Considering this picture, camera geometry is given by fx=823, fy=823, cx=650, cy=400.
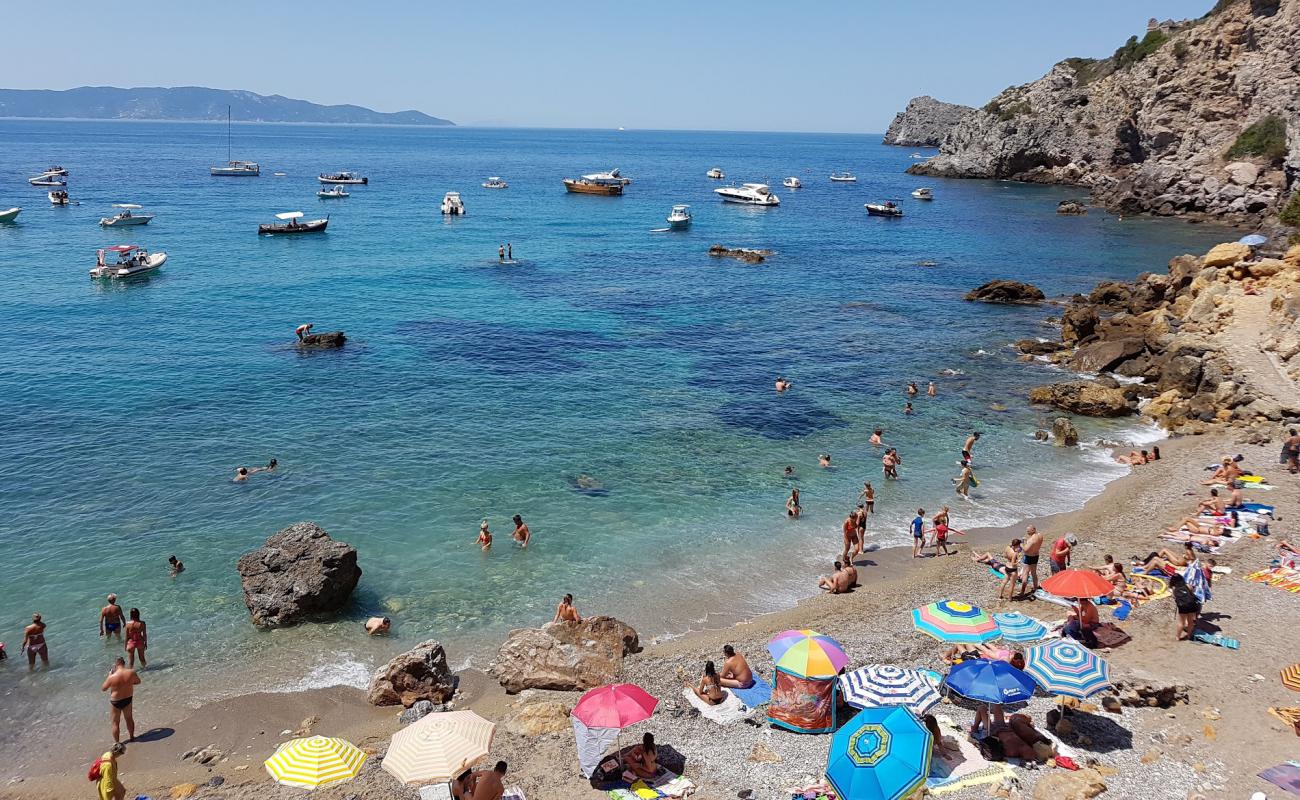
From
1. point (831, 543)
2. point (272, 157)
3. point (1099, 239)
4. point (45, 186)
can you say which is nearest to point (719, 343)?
point (831, 543)

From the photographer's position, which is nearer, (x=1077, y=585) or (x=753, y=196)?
(x=1077, y=585)

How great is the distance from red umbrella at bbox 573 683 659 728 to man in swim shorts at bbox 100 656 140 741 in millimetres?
8596

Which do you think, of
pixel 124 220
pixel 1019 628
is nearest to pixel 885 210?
pixel 124 220

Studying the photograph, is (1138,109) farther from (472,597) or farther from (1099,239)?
(472,597)

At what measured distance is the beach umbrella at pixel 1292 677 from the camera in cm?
1420

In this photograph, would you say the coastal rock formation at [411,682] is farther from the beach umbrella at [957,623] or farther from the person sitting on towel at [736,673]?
the beach umbrella at [957,623]

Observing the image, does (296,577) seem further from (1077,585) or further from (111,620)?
(1077,585)

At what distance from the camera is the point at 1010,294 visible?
2056 inches

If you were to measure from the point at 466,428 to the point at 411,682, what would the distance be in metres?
15.4

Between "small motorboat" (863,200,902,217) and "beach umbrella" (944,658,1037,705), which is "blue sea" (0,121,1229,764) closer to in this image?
"beach umbrella" (944,658,1037,705)

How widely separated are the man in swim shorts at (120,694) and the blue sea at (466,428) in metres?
1.00

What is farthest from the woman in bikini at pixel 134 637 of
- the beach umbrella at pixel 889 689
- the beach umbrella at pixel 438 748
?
the beach umbrella at pixel 889 689

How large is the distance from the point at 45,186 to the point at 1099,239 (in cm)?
11878

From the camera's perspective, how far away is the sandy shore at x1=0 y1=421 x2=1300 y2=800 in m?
12.8
